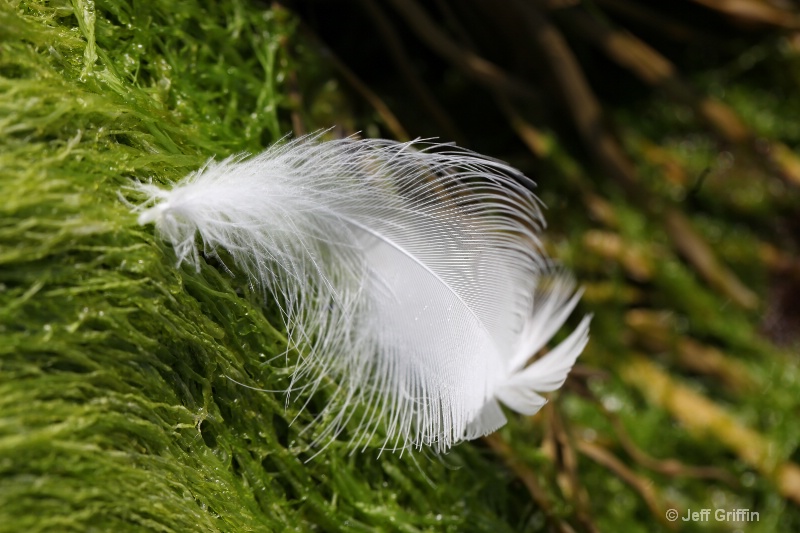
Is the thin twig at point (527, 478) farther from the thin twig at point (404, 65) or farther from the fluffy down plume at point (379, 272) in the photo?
the thin twig at point (404, 65)

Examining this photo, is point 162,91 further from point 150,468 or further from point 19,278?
point 150,468

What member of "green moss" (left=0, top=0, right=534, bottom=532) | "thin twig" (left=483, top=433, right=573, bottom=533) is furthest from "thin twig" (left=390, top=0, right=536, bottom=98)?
"thin twig" (left=483, top=433, right=573, bottom=533)

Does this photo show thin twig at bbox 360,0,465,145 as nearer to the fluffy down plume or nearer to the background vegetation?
the background vegetation

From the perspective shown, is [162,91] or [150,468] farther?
[162,91]

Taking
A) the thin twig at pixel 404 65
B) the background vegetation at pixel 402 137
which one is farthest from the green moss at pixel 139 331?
the thin twig at pixel 404 65

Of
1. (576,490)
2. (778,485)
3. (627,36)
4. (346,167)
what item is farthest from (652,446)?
(346,167)

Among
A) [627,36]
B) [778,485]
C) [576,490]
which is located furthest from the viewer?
[627,36]
